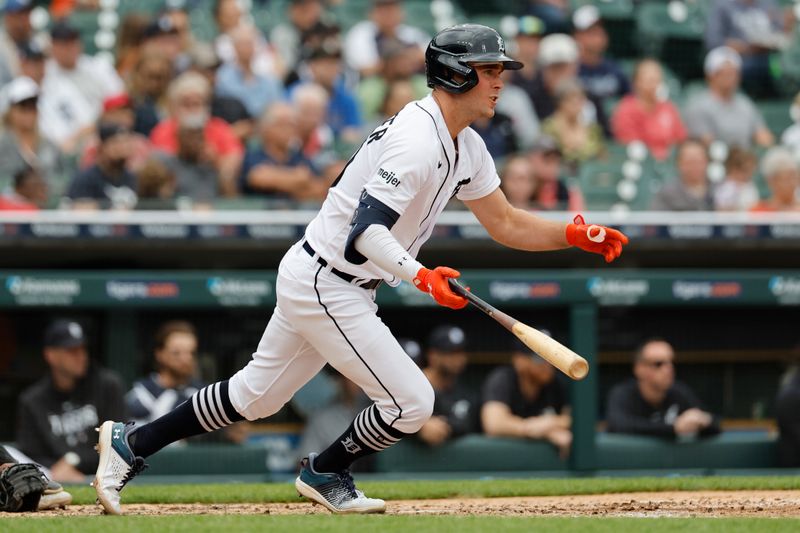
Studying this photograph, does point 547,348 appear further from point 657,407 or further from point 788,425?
point 788,425

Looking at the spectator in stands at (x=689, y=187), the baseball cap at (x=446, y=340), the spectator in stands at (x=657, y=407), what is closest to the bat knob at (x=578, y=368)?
the baseball cap at (x=446, y=340)

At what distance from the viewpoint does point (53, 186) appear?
771 centimetres

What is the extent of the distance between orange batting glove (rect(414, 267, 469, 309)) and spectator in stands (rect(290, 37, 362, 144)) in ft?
16.0

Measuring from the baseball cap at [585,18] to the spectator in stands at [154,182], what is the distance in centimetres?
397

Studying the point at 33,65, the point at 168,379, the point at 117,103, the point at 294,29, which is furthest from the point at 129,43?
the point at 168,379

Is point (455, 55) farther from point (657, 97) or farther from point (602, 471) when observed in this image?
point (657, 97)

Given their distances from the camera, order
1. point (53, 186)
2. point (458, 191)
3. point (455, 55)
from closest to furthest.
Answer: point (455, 55), point (458, 191), point (53, 186)

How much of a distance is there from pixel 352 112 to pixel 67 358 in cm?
329

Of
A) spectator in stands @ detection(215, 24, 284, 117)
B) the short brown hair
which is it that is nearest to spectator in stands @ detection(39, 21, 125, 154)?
spectator in stands @ detection(215, 24, 284, 117)

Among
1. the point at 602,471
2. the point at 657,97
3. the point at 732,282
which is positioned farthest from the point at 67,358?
the point at 657,97

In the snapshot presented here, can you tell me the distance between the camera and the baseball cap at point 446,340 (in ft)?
22.6

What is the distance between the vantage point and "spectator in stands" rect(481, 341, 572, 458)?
682 centimetres

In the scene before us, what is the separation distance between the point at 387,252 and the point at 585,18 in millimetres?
6478

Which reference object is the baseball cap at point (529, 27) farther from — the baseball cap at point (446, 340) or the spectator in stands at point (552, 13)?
the baseball cap at point (446, 340)
